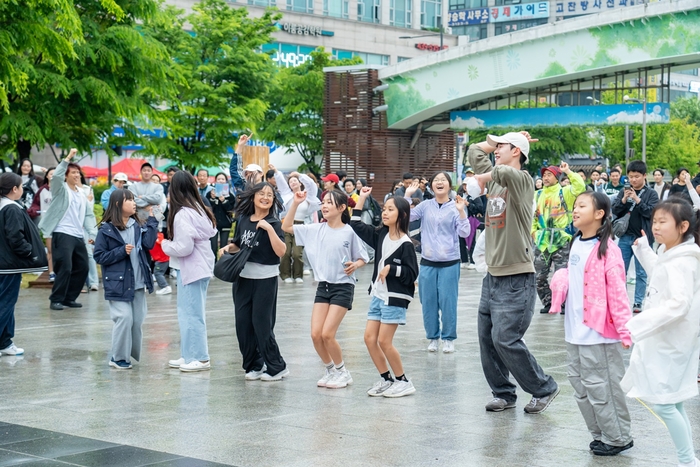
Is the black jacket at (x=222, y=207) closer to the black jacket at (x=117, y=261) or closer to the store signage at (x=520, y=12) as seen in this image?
the black jacket at (x=117, y=261)

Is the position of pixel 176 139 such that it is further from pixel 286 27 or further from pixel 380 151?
pixel 286 27

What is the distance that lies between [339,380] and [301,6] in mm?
58492

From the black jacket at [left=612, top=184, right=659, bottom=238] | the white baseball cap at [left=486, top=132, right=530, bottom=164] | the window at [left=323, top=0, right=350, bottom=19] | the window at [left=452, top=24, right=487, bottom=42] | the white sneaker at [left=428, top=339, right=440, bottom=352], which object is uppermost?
the window at [left=452, top=24, right=487, bottom=42]

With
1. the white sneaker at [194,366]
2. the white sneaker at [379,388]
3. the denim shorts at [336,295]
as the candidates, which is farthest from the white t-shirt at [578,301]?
the white sneaker at [194,366]

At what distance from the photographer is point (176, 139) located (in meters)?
32.6

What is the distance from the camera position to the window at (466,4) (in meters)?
102

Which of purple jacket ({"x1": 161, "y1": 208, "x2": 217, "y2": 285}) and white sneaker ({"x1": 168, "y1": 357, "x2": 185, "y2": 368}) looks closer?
purple jacket ({"x1": 161, "y1": 208, "x2": 217, "y2": 285})

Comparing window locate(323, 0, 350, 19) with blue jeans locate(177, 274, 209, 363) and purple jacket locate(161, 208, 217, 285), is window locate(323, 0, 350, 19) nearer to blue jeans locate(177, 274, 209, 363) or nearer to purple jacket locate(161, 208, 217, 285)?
purple jacket locate(161, 208, 217, 285)

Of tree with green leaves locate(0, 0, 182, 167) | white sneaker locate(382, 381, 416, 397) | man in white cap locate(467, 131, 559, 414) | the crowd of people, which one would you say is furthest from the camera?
tree with green leaves locate(0, 0, 182, 167)

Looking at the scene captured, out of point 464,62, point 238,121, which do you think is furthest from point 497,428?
point 238,121

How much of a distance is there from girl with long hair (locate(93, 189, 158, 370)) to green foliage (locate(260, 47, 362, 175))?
32506mm

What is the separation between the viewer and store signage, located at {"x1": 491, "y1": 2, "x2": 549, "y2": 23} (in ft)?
326

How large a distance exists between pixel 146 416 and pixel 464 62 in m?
25.0

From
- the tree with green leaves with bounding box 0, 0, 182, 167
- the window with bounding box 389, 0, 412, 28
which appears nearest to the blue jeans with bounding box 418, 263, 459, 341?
the tree with green leaves with bounding box 0, 0, 182, 167
